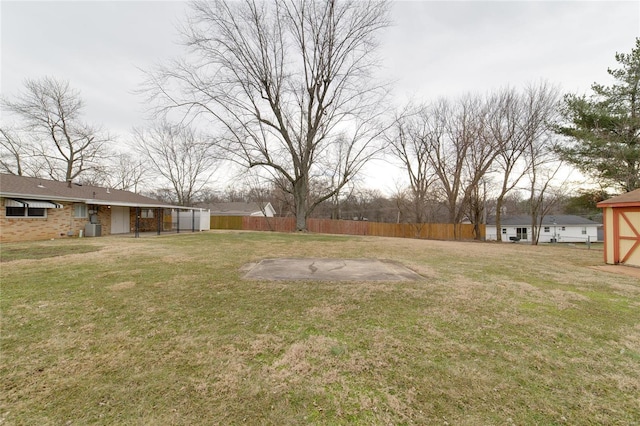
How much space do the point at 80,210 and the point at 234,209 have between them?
2468 centimetres

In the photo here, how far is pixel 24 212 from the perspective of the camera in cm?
1198

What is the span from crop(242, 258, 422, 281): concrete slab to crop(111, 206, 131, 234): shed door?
49.1ft

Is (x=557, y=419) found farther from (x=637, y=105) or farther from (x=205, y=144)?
(x=637, y=105)

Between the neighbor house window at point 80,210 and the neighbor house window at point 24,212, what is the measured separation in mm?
1418

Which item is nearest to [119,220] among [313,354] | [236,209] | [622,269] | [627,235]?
[313,354]

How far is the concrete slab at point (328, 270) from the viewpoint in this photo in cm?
547

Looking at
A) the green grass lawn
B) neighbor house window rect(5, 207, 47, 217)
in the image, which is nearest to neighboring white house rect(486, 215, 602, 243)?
the green grass lawn

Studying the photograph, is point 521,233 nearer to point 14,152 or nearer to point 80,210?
point 80,210

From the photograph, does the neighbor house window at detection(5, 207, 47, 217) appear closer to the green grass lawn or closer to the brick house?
the brick house

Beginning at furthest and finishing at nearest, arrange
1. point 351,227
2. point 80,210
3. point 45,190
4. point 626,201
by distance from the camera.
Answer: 1. point 351,227
2. point 80,210
3. point 45,190
4. point 626,201

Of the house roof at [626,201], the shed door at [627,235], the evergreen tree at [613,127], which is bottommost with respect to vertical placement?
the shed door at [627,235]

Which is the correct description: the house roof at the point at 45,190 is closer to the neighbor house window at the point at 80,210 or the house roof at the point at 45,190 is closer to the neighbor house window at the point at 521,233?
the neighbor house window at the point at 80,210

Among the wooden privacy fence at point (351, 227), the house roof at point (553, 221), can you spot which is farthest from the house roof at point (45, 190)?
the house roof at point (553, 221)

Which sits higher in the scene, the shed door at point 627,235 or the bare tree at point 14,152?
the bare tree at point 14,152
